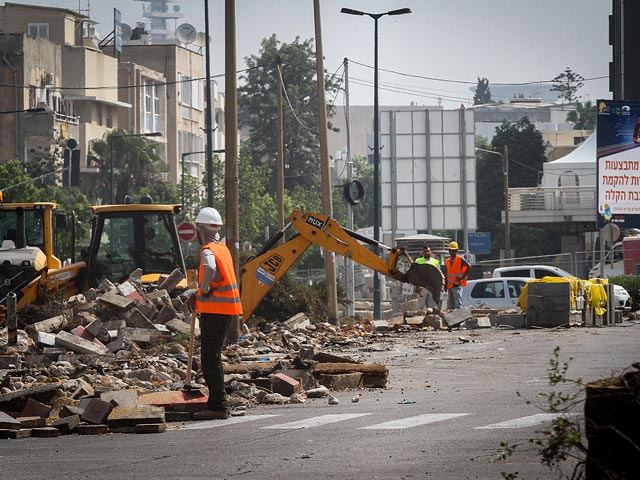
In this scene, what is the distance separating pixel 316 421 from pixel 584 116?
146390 mm

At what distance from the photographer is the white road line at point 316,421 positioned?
13237 mm

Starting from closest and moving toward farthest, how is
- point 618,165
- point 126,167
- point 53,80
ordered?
point 618,165 → point 53,80 → point 126,167

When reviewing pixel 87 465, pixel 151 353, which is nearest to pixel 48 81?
pixel 151 353

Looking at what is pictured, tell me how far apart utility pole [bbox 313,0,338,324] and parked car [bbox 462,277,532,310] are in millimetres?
4745

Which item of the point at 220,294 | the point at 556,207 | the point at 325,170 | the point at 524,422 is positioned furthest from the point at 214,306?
the point at 556,207

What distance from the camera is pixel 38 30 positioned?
96.9 metres

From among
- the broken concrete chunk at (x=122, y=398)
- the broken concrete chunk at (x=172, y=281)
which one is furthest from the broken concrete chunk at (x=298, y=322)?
the broken concrete chunk at (x=122, y=398)

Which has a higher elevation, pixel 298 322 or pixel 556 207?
pixel 556 207

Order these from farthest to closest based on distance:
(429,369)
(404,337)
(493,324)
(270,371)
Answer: (493,324), (404,337), (429,369), (270,371)

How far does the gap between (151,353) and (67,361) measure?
7.06 ft

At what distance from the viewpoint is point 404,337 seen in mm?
29797

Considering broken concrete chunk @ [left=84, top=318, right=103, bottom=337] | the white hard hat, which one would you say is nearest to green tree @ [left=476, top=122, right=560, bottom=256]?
broken concrete chunk @ [left=84, top=318, right=103, bottom=337]

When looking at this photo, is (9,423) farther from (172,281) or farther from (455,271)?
(455,271)

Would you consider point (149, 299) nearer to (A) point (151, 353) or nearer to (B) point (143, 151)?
(A) point (151, 353)
